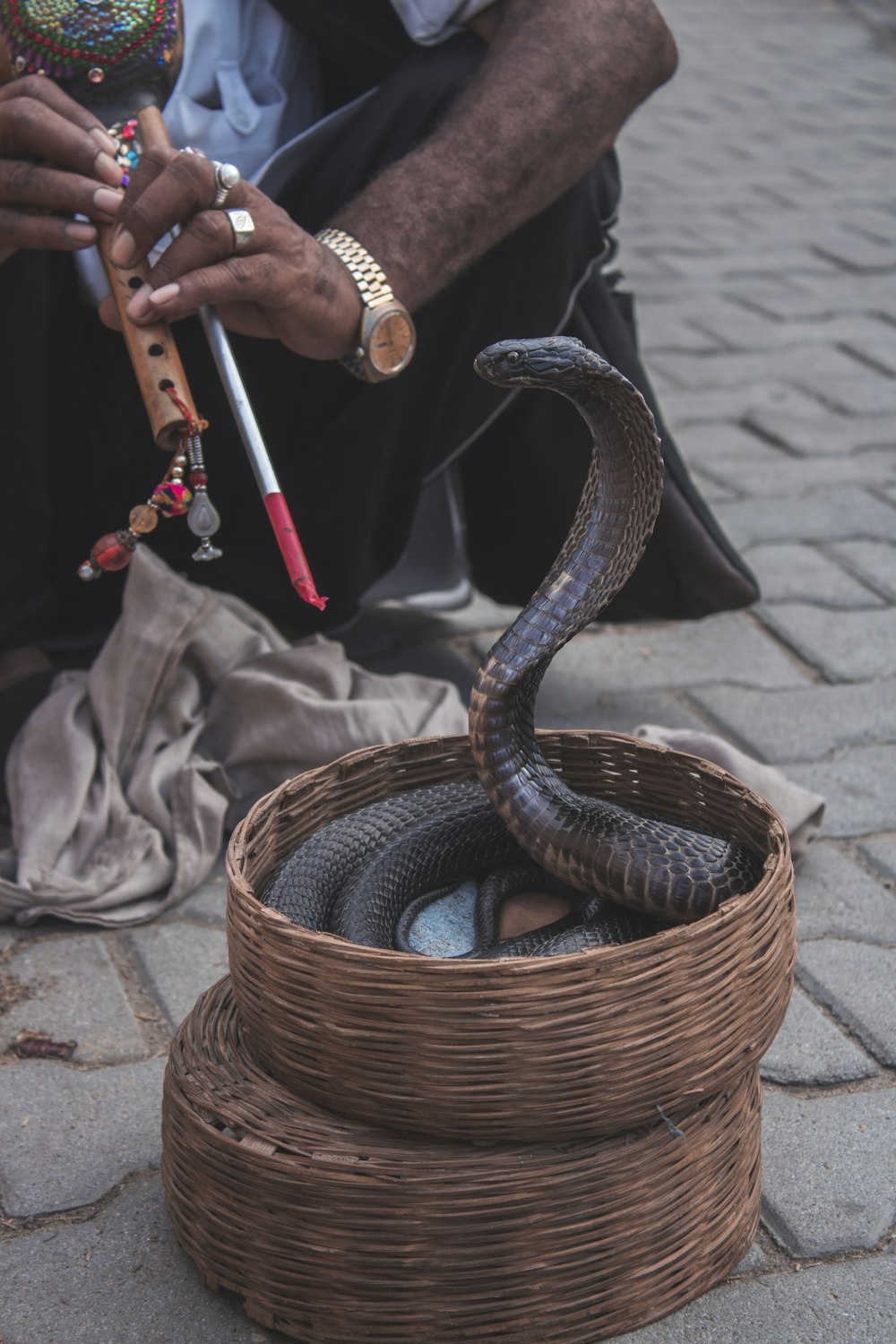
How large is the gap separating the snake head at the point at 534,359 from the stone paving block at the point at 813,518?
1.93 meters

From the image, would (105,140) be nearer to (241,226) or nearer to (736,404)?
(241,226)

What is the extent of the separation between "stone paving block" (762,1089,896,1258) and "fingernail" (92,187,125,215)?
3.93 ft

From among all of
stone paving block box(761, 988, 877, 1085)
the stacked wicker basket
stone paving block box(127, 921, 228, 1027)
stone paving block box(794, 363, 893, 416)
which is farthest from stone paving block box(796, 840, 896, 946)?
stone paving block box(794, 363, 893, 416)

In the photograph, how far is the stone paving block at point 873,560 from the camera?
3.02 m

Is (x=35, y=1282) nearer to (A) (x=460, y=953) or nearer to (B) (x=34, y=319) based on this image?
(A) (x=460, y=953)

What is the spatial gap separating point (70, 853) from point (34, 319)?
77 cm

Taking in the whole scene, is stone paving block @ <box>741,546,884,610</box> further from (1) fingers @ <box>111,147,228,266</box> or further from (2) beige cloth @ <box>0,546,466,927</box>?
(1) fingers @ <box>111,147,228,266</box>

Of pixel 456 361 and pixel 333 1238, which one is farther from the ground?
pixel 456 361

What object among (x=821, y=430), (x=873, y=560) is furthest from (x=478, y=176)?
(x=821, y=430)

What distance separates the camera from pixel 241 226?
1.66 m

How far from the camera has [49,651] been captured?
243cm

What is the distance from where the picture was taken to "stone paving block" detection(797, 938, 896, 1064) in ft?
5.81

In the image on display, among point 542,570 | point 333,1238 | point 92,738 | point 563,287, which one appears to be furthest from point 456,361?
point 333,1238

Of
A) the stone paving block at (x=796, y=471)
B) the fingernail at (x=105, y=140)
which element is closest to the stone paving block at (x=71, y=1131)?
the fingernail at (x=105, y=140)
